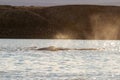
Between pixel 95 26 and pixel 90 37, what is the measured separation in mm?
19498

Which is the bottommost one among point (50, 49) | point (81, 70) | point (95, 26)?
point (95, 26)

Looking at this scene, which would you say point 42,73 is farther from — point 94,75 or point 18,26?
point 18,26

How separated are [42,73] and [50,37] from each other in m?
140

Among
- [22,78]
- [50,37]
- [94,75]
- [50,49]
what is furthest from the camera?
[50,37]

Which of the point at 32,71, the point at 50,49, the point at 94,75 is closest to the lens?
the point at 94,75

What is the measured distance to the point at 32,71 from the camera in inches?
1681

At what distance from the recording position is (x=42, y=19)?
198500 mm

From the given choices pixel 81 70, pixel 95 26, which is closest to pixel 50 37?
pixel 95 26

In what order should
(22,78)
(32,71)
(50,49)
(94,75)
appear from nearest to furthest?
(22,78), (94,75), (32,71), (50,49)

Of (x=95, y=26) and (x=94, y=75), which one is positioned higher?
(x=94, y=75)

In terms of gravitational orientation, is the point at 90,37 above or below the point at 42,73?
below

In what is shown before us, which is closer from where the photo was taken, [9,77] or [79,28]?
[9,77]

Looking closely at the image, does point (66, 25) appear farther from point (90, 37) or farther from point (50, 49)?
point (50, 49)

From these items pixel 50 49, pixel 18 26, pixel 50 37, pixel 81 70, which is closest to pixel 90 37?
pixel 50 37
